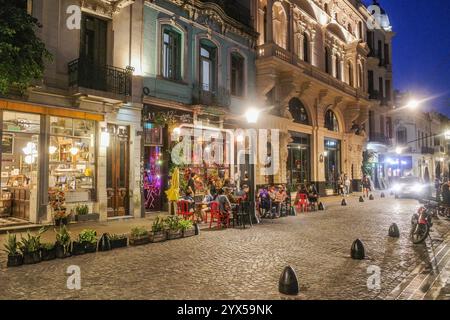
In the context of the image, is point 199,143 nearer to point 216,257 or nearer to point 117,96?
point 117,96

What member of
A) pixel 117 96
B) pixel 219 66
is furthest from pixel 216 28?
pixel 117 96

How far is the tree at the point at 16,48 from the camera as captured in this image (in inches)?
273

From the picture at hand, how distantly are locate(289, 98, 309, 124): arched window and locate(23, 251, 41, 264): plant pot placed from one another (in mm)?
18457

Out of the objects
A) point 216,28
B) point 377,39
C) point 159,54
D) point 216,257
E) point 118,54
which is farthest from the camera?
point 377,39

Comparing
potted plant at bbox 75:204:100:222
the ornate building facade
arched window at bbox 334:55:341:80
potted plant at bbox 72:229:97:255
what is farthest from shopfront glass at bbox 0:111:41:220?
arched window at bbox 334:55:341:80

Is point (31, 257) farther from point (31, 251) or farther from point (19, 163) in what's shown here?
point (19, 163)

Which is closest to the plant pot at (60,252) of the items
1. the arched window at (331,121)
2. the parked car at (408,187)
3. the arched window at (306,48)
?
the arched window at (306,48)

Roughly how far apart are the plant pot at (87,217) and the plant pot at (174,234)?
3.83m

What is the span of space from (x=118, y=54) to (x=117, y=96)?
2.07 meters

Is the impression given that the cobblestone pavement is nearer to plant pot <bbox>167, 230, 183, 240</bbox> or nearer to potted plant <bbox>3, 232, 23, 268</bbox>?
potted plant <bbox>3, 232, 23, 268</bbox>

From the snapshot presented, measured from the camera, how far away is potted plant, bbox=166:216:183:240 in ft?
31.5

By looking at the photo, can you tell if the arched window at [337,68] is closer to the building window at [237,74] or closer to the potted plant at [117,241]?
the building window at [237,74]

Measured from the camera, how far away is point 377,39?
35.1 m

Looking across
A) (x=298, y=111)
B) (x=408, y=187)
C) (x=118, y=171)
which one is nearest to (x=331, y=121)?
(x=298, y=111)
